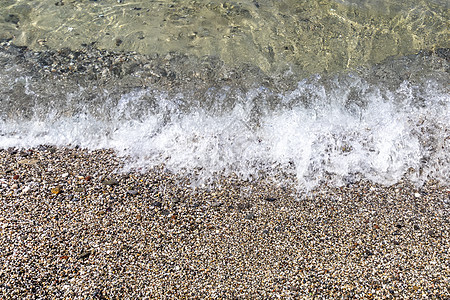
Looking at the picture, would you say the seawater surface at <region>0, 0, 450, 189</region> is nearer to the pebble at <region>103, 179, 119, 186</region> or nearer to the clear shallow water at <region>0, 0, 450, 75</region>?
the clear shallow water at <region>0, 0, 450, 75</region>

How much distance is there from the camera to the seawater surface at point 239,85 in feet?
14.3

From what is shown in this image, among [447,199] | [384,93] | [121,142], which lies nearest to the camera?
[447,199]

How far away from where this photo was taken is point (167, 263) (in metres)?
3.18

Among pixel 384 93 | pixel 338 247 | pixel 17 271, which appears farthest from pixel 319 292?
pixel 384 93

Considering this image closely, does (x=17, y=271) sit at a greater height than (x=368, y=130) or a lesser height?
lesser

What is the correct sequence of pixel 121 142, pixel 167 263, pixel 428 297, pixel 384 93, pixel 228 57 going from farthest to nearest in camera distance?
pixel 228 57 < pixel 384 93 < pixel 121 142 < pixel 167 263 < pixel 428 297

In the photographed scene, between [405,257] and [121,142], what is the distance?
3.42 meters

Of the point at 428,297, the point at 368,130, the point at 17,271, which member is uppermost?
the point at 368,130

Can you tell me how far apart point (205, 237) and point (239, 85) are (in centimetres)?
262

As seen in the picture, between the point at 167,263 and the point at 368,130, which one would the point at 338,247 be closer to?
the point at 167,263

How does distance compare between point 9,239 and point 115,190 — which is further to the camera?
point 115,190

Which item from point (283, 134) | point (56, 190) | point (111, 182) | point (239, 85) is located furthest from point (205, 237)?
point (239, 85)

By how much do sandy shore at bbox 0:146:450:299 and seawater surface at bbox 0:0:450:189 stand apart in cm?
34

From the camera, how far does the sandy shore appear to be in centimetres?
301
